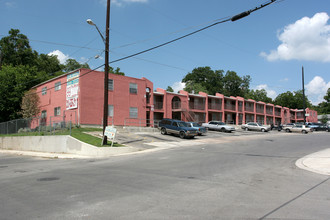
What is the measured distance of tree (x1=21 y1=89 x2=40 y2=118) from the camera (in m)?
33.5

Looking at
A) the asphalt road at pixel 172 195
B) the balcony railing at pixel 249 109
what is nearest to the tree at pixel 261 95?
the balcony railing at pixel 249 109

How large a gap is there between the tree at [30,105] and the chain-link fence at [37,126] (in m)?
3.63

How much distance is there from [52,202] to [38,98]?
1289 inches

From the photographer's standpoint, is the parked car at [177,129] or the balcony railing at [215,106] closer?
the parked car at [177,129]

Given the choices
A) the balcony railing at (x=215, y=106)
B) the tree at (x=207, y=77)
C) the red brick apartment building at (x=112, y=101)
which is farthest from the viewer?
the tree at (x=207, y=77)

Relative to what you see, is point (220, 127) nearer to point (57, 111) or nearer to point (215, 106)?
point (215, 106)

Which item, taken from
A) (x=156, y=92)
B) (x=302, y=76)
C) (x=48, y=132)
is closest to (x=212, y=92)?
(x=302, y=76)

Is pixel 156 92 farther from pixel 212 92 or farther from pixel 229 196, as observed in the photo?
pixel 212 92

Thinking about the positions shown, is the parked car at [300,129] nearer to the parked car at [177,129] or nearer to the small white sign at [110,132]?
the parked car at [177,129]

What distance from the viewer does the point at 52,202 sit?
5.76m

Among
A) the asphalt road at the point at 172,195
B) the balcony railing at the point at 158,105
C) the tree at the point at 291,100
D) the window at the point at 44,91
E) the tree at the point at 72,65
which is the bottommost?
the asphalt road at the point at 172,195

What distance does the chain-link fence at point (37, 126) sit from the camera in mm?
22219

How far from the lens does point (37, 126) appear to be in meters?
24.1

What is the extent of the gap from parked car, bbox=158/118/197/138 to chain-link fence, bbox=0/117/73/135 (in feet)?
31.8
